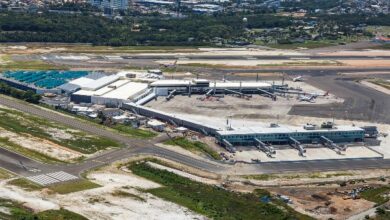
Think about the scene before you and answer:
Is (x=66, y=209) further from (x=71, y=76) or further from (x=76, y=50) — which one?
(x=76, y=50)

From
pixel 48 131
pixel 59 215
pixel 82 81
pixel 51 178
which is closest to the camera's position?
pixel 59 215

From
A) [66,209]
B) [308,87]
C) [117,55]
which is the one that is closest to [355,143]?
[308,87]

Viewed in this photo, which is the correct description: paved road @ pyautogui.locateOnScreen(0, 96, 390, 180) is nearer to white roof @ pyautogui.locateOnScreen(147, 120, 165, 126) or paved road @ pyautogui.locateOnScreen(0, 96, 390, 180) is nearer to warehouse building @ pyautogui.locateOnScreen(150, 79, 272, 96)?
white roof @ pyautogui.locateOnScreen(147, 120, 165, 126)

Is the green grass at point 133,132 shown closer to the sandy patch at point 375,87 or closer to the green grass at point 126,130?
the green grass at point 126,130

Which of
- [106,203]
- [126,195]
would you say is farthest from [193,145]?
[106,203]

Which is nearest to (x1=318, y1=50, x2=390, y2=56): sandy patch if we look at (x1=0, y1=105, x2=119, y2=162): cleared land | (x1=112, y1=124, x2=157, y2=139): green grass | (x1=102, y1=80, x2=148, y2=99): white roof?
(x1=102, y1=80, x2=148, y2=99): white roof

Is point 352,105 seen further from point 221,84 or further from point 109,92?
point 109,92

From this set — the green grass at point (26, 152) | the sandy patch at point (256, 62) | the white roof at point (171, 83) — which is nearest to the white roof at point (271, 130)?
the green grass at point (26, 152)
